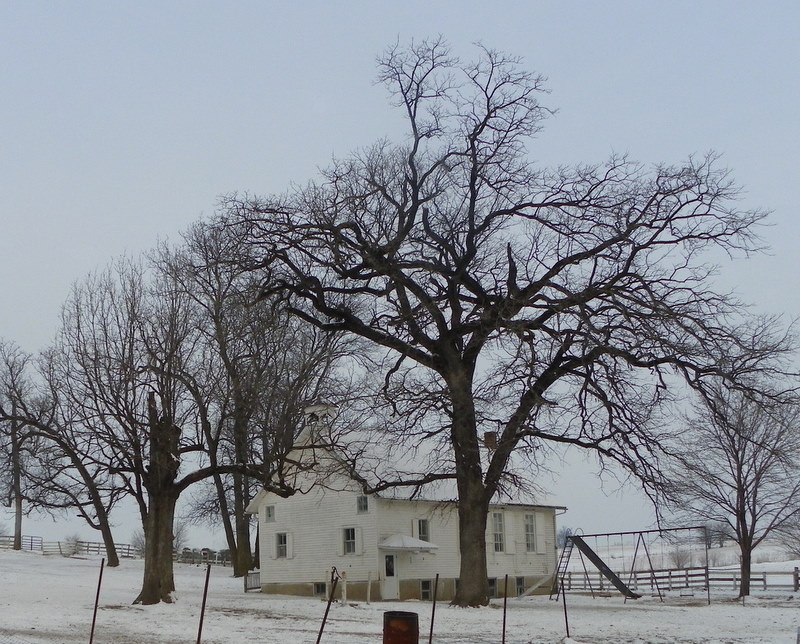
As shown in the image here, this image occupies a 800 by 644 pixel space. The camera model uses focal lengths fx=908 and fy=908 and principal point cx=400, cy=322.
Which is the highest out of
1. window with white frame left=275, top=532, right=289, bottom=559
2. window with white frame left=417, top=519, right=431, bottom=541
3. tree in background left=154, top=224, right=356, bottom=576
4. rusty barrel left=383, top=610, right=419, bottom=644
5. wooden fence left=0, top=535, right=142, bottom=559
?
tree in background left=154, top=224, right=356, bottom=576

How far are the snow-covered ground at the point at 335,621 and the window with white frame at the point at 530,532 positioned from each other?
990 centimetres

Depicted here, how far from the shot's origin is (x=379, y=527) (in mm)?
35219

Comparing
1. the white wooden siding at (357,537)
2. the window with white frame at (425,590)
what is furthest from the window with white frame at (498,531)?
the window with white frame at (425,590)

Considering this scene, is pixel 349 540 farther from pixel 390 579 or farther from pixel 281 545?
pixel 281 545

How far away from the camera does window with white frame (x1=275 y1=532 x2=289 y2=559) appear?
1531 inches

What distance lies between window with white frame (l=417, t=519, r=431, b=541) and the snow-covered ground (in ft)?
22.9

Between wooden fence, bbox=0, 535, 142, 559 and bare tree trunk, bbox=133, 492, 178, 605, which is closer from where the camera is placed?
bare tree trunk, bbox=133, 492, 178, 605

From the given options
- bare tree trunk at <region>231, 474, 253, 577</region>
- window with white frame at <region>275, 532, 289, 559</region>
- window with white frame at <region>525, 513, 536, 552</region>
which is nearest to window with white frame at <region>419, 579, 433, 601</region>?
window with white frame at <region>275, 532, 289, 559</region>

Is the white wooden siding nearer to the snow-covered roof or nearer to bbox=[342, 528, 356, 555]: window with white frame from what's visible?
bbox=[342, 528, 356, 555]: window with white frame

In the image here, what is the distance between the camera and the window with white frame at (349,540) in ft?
118

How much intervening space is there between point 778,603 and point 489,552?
1216 cm

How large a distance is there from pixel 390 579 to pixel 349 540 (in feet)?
7.67

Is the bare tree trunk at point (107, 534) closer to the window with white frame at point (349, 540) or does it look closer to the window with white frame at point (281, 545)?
the window with white frame at point (281, 545)

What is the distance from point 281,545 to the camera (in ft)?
129
